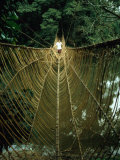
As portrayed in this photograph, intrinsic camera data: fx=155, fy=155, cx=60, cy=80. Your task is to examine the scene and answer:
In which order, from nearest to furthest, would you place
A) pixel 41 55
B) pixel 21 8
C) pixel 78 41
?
pixel 41 55 < pixel 78 41 < pixel 21 8

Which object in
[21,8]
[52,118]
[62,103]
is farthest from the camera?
[21,8]

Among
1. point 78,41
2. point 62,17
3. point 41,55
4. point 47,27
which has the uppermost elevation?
point 62,17

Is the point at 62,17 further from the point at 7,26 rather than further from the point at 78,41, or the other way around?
the point at 7,26

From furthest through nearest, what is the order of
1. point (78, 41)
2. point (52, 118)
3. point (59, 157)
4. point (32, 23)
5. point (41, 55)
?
point (32, 23)
point (78, 41)
point (41, 55)
point (52, 118)
point (59, 157)

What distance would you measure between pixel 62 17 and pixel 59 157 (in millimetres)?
6218

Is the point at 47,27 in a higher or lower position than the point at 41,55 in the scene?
higher

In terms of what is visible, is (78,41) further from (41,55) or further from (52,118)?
(52,118)

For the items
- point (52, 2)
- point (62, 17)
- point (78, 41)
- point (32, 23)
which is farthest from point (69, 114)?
point (32, 23)

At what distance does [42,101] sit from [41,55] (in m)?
0.62

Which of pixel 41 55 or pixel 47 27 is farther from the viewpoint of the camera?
pixel 47 27

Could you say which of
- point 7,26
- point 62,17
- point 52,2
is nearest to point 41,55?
point 7,26

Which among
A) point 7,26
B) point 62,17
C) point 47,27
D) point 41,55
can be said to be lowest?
point 41,55

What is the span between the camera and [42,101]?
1.17m

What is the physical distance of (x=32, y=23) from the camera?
7.39 metres
